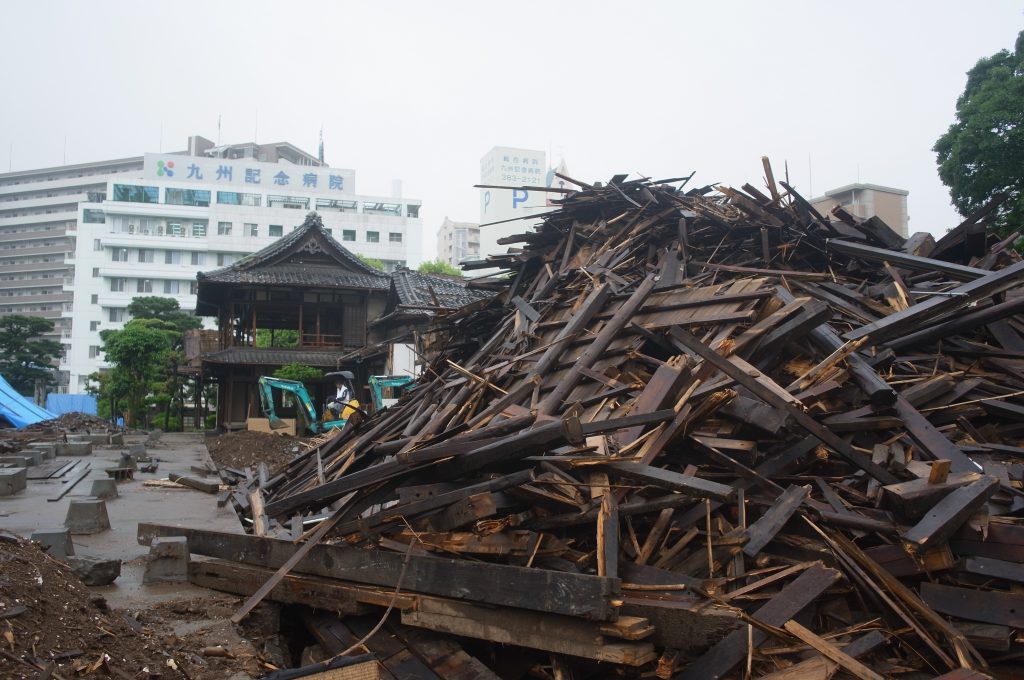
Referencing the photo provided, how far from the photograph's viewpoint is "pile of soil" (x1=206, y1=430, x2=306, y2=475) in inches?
691

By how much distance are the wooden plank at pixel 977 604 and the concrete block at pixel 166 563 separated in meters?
5.42

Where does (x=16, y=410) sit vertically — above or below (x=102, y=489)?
below

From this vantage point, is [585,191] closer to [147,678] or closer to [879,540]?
[879,540]

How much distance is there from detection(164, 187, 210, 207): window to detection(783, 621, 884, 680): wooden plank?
64038 mm

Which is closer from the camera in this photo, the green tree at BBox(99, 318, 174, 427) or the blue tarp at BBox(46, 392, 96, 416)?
the green tree at BBox(99, 318, 174, 427)

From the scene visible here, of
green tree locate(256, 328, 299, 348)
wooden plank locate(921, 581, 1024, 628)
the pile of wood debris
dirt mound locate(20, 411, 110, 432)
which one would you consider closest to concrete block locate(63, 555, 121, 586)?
the pile of wood debris

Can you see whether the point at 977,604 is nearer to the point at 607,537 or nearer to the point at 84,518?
the point at 607,537


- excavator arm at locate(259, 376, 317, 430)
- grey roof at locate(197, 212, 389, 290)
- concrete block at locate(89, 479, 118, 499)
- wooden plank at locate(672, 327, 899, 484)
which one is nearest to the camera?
wooden plank at locate(672, 327, 899, 484)

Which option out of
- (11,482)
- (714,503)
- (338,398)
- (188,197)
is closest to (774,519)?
(714,503)

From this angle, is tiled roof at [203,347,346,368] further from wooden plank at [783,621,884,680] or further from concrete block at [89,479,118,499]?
wooden plank at [783,621,884,680]

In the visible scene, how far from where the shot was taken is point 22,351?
44.0 meters

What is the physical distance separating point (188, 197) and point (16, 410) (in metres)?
37.8

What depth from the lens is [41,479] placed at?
1175 centimetres

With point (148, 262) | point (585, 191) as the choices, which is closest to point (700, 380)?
point (585, 191)
